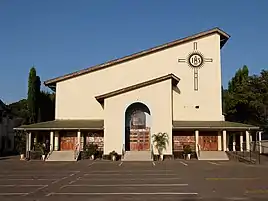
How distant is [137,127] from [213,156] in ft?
24.2

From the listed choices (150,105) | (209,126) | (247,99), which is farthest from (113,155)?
(247,99)

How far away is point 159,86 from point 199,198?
25.9 m

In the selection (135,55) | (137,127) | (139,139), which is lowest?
(139,139)

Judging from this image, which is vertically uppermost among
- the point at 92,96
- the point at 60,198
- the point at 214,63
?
the point at 214,63

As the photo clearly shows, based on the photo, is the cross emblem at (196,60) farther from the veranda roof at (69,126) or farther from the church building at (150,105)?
the veranda roof at (69,126)

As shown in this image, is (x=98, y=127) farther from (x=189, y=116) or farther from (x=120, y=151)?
(x=189, y=116)

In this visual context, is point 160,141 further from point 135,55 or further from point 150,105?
point 135,55

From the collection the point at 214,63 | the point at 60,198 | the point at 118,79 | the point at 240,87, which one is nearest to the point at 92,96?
the point at 118,79

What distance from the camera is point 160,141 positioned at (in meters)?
36.2

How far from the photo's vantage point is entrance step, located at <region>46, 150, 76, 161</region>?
35688mm

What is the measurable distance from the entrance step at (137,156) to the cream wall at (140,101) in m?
1.38

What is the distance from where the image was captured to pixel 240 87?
50906 mm

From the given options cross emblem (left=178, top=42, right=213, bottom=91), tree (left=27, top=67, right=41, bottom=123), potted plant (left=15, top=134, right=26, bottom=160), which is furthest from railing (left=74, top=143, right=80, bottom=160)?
cross emblem (left=178, top=42, right=213, bottom=91)

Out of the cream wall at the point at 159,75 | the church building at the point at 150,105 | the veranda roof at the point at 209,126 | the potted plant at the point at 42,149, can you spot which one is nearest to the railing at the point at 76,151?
the church building at the point at 150,105
